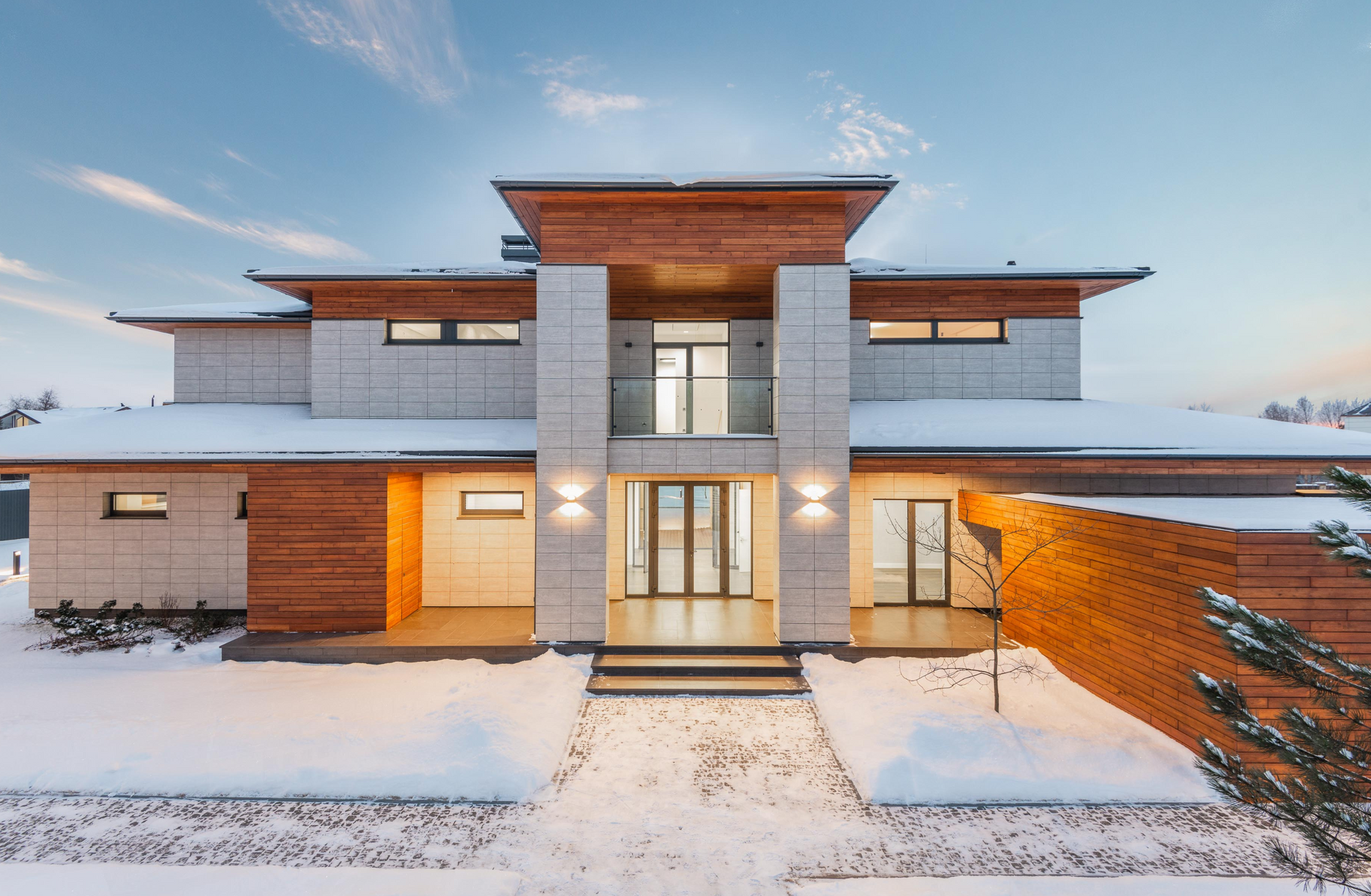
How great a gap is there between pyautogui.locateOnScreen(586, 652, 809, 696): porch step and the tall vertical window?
121 inches

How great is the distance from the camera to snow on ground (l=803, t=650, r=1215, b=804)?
4.46 m

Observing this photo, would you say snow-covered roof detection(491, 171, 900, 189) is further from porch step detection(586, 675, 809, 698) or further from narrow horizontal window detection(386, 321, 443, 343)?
porch step detection(586, 675, 809, 698)

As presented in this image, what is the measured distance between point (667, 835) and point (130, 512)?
1110 centimetres

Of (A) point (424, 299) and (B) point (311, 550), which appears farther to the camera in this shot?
(A) point (424, 299)

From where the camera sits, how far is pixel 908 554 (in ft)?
29.8

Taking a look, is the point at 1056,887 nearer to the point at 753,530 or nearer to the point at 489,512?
the point at 753,530

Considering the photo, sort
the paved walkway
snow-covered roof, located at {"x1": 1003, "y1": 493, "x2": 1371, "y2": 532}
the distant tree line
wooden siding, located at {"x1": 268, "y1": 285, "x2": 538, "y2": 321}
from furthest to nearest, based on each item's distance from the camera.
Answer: the distant tree line
wooden siding, located at {"x1": 268, "y1": 285, "x2": 538, "y2": 321}
snow-covered roof, located at {"x1": 1003, "y1": 493, "x2": 1371, "y2": 532}
the paved walkway

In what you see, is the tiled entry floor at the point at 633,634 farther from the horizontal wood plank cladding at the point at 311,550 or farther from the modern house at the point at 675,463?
the horizontal wood plank cladding at the point at 311,550

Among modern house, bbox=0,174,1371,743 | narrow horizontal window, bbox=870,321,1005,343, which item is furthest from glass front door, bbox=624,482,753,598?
narrow horizontal window, bbox=870,321,1005,343

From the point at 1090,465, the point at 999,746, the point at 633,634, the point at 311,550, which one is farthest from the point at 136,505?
the point at 1090,465

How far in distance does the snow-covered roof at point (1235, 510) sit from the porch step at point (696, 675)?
415 centimetres

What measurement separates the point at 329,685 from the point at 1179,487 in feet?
39.8

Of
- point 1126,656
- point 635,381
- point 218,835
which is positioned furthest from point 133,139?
point 1126,656

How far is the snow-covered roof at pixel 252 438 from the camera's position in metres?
7.42
